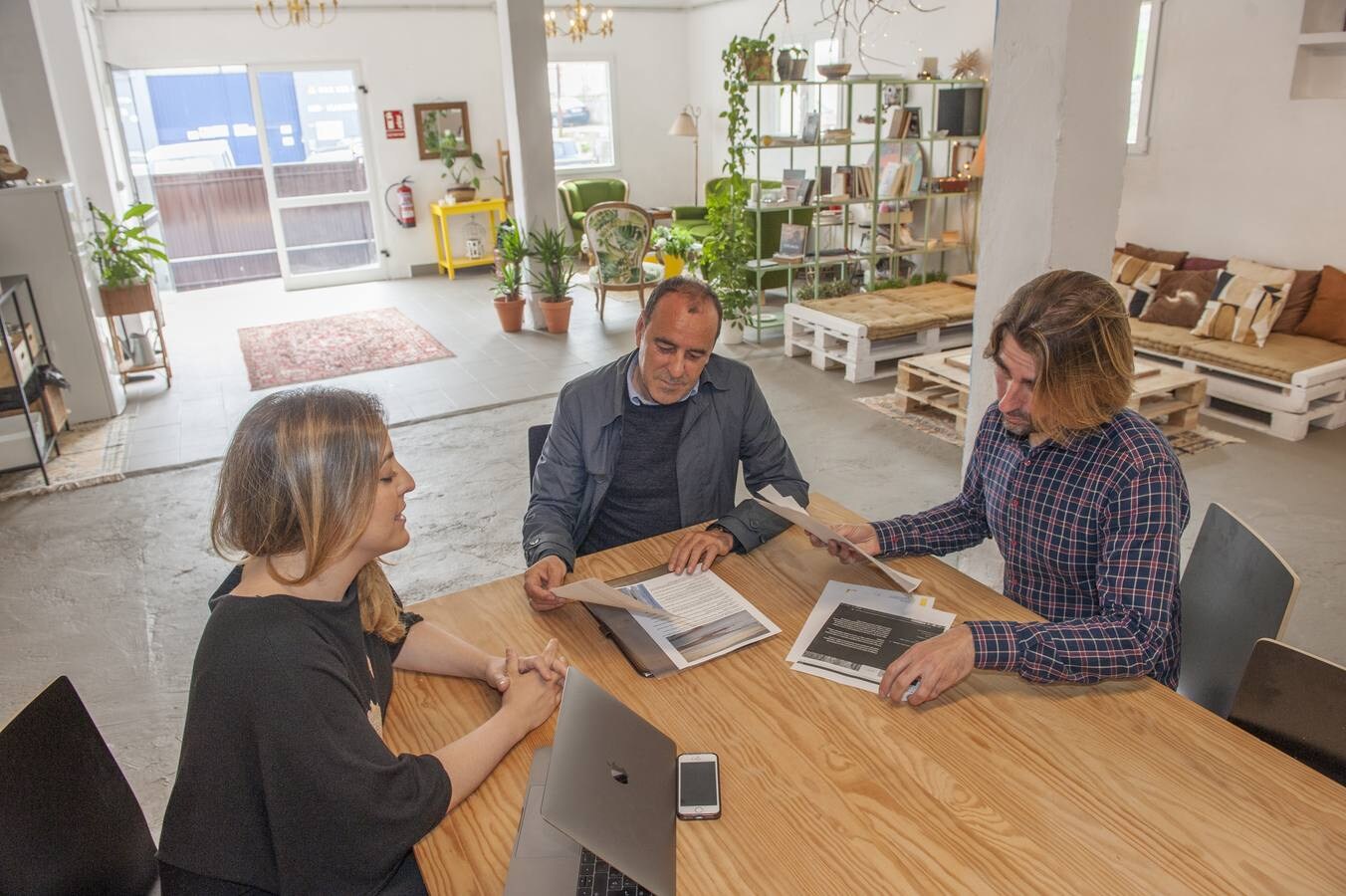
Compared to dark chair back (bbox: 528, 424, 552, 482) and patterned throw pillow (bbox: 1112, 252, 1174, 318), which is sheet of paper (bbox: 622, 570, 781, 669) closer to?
dark chair back (bbox: 528, 424, 552, 482)

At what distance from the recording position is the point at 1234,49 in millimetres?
5328

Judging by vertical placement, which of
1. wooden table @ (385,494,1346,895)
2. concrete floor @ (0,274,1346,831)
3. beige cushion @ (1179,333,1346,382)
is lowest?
concrete floor @ (0,274,1346,831)

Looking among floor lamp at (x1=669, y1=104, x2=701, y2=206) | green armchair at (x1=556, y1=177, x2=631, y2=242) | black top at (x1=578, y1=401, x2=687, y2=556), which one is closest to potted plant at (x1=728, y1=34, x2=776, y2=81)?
green armchair at (x1=556, y1=177, x2=631, y2=242)

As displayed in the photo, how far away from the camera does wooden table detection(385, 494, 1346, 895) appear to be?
3.59ft

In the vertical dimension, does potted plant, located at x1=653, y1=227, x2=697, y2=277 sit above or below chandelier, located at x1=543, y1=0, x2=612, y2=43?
below

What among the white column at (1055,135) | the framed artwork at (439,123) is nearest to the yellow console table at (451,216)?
the framed artwork at (439,123)

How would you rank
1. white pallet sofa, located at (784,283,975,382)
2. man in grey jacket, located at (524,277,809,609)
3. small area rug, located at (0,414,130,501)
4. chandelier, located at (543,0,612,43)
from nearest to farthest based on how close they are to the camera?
man in grey jacket, located at (524,277,809,609)
small area rug, located at (0,414,130,501)
white pallet sofa, located at (784,283,975,382)
chandelier, located at (543,0,612,43)

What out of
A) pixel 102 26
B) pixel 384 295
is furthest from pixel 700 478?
pixel 102 26

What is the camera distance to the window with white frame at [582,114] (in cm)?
1034

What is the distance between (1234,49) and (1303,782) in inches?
219

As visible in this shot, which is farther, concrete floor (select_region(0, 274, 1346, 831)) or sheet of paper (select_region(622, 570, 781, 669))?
concrete floor (select_region(0, 274, 1346, 831))

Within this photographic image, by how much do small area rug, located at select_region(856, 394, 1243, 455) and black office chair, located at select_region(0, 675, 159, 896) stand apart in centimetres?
406

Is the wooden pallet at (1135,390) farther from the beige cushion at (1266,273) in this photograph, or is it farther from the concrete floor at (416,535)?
the beige cushion at (1266,273)

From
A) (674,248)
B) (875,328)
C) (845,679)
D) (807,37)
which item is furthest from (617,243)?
(845,679)
